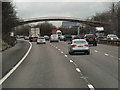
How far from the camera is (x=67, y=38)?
278 feet

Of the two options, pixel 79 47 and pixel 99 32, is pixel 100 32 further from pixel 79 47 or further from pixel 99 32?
pixel 79 47

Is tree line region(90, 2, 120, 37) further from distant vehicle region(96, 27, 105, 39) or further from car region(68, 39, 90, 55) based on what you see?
car region(68, 39, 90, 55)

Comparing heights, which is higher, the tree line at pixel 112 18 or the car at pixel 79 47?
the tree line at pixel 112 18

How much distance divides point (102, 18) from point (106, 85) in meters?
120

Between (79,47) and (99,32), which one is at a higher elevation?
(99,32)

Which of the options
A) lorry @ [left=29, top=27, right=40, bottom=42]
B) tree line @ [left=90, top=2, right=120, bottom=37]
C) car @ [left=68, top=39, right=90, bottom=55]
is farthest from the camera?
lorry @ [left=29, top=27, right=40, bottom=42]

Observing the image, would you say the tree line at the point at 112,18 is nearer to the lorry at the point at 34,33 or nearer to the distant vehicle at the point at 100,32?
the distant vehicle at the point at 100,32

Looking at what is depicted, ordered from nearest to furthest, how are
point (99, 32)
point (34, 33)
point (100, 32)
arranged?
point (99, 32)
point (100, 32)
point (34, 33)

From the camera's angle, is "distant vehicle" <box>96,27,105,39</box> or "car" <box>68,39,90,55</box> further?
"distant vehicle" <box>96,27,105,39</box>

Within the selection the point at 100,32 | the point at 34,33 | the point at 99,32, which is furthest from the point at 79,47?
the point at 34,33

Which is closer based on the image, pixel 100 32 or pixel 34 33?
pixel 100 32

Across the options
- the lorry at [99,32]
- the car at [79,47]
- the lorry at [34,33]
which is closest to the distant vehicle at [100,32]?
the lorry at [99,32]

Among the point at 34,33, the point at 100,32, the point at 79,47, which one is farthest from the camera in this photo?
the point at 34,33

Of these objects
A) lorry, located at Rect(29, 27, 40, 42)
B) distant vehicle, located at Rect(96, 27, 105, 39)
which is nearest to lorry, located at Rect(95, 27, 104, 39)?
distant vehicle, located at Rect(96, 27, 105, 39)
